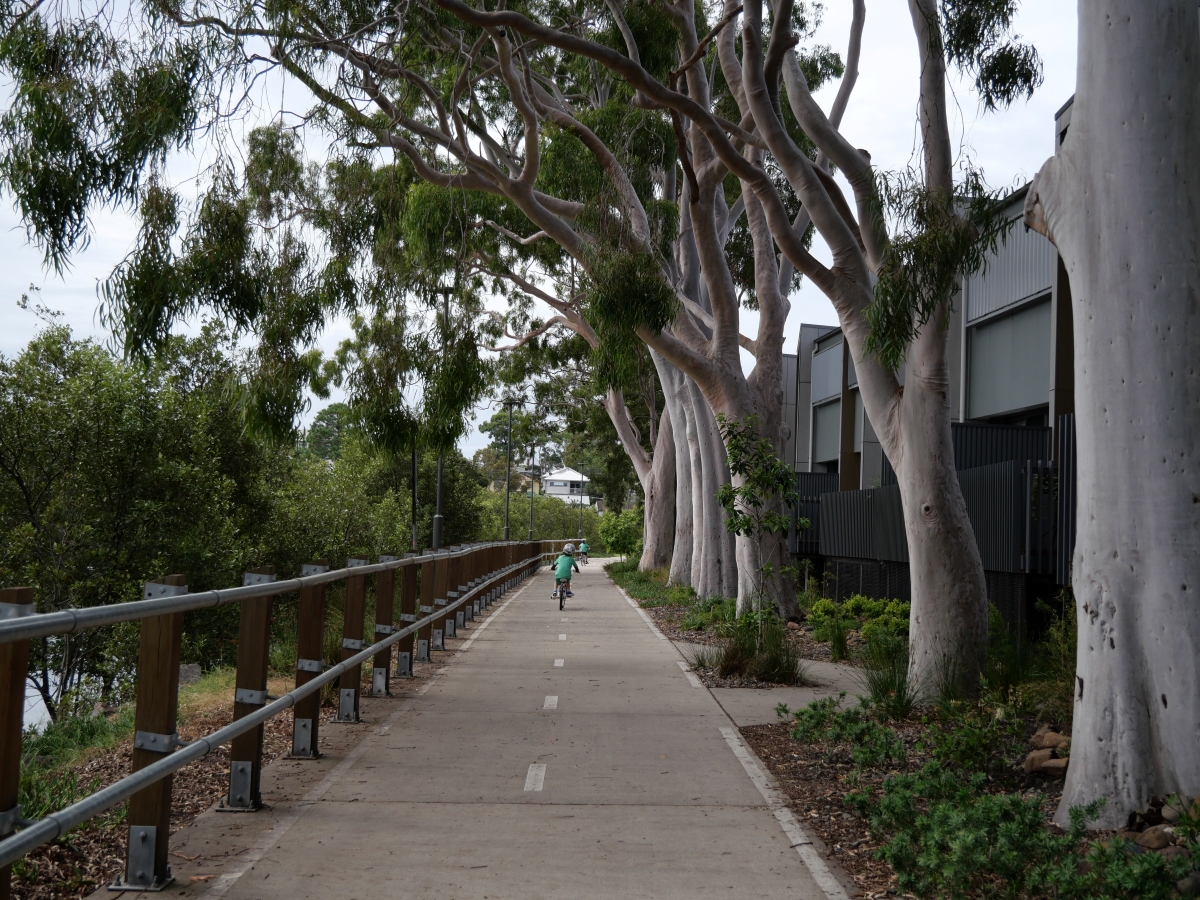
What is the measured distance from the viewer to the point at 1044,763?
7555 millimetres

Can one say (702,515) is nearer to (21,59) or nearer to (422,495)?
(21,59)

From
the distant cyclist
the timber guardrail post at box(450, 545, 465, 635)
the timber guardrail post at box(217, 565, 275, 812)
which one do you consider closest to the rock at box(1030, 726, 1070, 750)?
the timber guardrail post at box(217, 565, 275, 812)

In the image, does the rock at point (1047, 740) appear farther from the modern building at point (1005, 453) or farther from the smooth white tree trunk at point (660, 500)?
the smooth white tree trunk at point (660, 500)

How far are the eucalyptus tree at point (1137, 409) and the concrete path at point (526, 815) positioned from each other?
181 centimetres

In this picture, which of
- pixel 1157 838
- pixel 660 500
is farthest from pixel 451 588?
pixel 660 500

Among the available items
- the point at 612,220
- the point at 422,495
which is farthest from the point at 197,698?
the point at 422,495

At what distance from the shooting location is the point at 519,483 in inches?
5118

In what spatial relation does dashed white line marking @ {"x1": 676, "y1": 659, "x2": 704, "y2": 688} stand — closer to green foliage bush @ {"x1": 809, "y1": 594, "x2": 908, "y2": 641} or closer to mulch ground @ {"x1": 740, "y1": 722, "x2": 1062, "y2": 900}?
green foliage bush @ {"x1": 809, "y1": 594, "x2": 908, "y2": 641}

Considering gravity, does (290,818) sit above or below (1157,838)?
below

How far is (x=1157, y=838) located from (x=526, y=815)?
129 inches

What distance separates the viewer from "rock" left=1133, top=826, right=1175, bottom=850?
5629 millimetres

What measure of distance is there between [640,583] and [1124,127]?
2972cm

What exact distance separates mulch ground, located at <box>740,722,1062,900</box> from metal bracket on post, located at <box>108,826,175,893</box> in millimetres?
3151

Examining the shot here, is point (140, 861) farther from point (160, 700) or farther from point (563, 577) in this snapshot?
point (563, 577)
